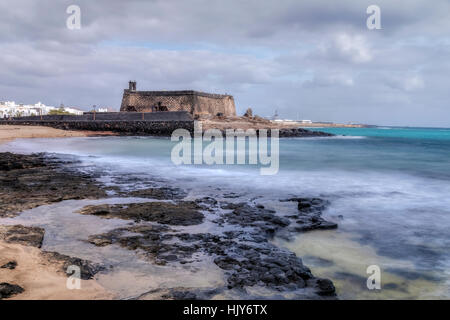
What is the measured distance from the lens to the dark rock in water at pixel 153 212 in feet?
18.7

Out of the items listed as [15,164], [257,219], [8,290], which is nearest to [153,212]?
[257,219]

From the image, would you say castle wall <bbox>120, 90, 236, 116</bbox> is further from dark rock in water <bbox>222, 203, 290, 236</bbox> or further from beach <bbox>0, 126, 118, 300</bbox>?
beach <bbox>0, 126, 118, 300</bbox>

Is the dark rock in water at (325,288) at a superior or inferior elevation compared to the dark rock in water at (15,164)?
inferior

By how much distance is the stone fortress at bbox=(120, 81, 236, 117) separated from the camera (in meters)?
52.3

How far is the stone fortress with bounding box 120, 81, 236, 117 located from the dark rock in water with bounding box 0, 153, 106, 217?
4099cm

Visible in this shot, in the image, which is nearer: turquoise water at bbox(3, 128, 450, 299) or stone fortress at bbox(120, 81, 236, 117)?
turquoise water at bbox(3, 128, 450, 299)

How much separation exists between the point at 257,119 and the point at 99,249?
5092 cm

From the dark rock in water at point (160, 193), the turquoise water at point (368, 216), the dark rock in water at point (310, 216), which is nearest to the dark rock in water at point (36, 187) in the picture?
the dark rock in water at point (160, 193)

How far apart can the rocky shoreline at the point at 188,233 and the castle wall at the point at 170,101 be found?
44.2 m

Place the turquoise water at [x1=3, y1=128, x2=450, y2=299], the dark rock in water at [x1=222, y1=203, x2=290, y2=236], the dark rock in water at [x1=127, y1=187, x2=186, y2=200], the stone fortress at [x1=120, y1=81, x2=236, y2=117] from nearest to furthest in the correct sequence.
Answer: the turquoise water at [x1=3, y1=128, x2=450, y2=299] → the dark rock in water at [x1=222, y1=203, x2=290, y2=236] → the dark rock in water at [x1=127, y1=187, x2=186, y2=200] → the stone fortress at [x1=120, y1=81, x2=236, y2=117]

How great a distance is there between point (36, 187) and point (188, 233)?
4724 millimetres

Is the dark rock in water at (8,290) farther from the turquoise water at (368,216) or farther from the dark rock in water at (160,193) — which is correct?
the dark rock in water at (160,193)

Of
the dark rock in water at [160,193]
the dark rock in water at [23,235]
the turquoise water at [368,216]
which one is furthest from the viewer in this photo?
the dark rock in water at [160,193]

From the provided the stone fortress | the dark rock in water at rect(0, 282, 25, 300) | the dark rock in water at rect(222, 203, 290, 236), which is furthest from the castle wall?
the dark rock in water at rect(0, 282, 25, 300)
